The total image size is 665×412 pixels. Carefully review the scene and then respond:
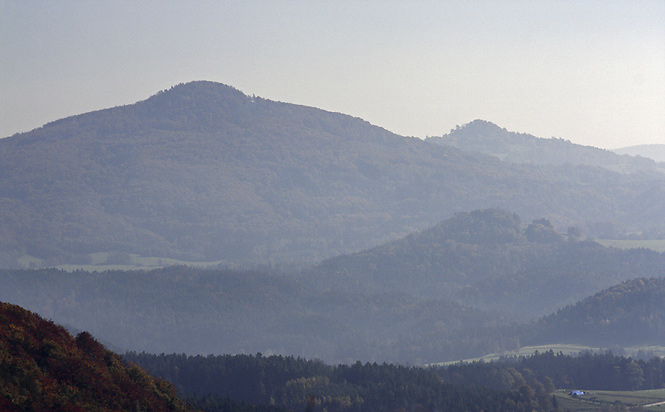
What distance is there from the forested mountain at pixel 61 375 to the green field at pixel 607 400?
5601 centimetres

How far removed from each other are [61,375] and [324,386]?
64.6m

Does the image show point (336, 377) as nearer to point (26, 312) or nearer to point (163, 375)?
point (163, 375)

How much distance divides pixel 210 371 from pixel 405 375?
2587 cm

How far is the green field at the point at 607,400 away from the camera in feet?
279

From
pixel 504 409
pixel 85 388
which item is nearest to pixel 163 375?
pixel 504 409

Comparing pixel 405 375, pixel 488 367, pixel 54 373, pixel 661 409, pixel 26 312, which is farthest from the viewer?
pixel 488 367

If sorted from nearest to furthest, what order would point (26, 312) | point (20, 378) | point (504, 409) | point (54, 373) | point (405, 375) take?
point (20, 378), point (54, 373), point (26, 312), point (504, 409), point (405, 375)

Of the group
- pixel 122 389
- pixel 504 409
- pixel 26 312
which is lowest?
pixel 504 409

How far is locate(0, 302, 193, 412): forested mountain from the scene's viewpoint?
3491cm

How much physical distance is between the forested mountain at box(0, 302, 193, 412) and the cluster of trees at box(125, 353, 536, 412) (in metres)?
48.7

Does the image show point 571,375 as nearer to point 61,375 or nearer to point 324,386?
point 324,386

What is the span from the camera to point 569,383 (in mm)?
117125

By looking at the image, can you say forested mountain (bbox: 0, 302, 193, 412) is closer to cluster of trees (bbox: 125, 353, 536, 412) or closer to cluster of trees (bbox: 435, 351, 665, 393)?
cluster of trees (bbox: 125, 353, 536, 412)

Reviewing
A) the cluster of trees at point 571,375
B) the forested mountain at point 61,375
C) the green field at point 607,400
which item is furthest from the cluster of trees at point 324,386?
the forested mountain at point 61,375
